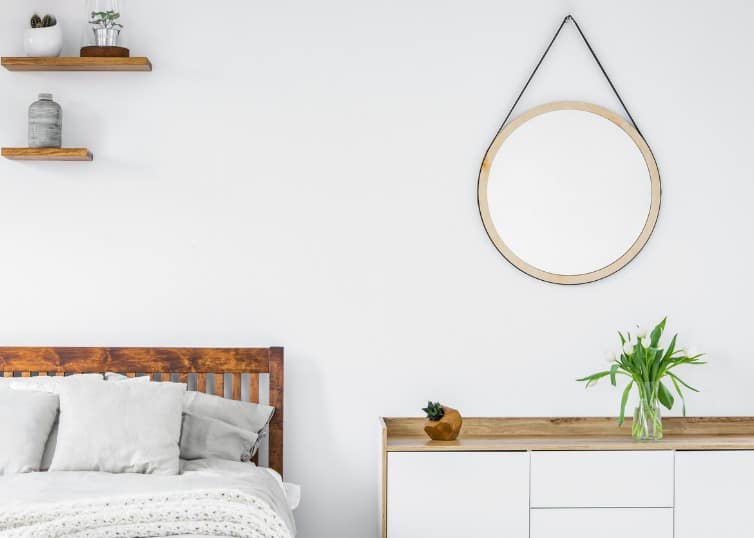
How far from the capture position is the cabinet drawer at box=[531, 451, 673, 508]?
2.79 meters

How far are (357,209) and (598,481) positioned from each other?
4.31 ft

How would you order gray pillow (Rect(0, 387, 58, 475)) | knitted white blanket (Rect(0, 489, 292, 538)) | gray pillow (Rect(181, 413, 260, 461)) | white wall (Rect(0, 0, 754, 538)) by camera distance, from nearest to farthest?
knitted white blanket (Rect(0, 489, 292, 538)) → gray pillow (Rect(0, 387, 58, 475)) → gray pillow (Rect(181, 413, 260, 461)) → white wall (Rect(0, 0, 754, 538))

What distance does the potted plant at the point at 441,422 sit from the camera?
2.89 m

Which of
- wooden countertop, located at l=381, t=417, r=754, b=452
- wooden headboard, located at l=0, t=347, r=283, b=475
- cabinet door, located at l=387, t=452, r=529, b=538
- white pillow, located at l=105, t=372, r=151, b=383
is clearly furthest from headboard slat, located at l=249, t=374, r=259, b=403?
cabinet door, located at l=387, t=452, r=529, b=538

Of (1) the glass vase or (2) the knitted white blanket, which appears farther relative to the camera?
(1) the glass vase

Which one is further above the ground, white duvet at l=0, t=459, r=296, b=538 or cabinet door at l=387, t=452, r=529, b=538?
white duvet at l=0, t=459, r=296, b=538

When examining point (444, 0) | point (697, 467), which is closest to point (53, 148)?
point (444, 0)

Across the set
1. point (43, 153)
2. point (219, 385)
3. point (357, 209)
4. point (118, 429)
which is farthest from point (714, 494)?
point (43, 153)

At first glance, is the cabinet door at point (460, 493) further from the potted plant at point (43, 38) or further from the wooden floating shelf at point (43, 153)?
the potted plant at point (43, 38)

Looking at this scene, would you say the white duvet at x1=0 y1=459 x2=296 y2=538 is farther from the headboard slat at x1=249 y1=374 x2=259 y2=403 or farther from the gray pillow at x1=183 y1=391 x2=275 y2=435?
the headboard slat at x1=249 y1=374 x2=259 y2=403

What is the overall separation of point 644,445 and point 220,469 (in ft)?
4.71

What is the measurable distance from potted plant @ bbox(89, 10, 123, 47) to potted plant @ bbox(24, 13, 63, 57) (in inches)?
5.4

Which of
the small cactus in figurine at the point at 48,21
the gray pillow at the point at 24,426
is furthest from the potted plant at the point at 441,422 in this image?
the small cactus in figurine at the point at 48,21

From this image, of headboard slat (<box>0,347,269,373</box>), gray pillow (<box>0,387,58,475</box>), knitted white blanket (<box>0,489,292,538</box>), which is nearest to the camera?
knitted white blanket (<box>0,489,292,538</box>)
